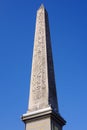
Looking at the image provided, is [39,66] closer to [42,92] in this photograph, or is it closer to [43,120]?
[42,92]

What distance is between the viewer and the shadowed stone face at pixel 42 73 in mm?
18678

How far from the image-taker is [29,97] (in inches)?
752

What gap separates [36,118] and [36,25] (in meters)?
6.02

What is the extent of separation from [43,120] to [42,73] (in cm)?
254

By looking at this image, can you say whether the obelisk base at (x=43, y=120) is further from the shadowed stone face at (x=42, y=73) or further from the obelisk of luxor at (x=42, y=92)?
the shadowed stone face at (x=42, y=73)

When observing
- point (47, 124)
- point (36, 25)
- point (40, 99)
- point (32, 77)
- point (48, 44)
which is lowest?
point (47, 124)

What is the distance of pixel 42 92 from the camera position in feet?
61.5

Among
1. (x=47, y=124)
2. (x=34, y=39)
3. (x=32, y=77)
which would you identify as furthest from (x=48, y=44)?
(x=47, y=124)

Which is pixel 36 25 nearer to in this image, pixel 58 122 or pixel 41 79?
pixel 41 79

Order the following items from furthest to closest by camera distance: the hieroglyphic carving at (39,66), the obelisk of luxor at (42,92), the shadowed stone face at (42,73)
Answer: the hieroglyphic carving at (39,66) < the shadowed stone face at (42,73) < the obelisk of luxor at (42,92)

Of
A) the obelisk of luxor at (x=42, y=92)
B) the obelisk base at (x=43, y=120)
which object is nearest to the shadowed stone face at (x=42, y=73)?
the obelisk of luxor at (x=42, y=92)

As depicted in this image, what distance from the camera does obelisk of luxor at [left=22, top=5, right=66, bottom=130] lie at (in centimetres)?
1802

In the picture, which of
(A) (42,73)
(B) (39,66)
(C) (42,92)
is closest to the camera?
(C) (42,92)

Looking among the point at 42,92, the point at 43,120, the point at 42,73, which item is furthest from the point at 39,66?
the point at 43,120
